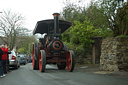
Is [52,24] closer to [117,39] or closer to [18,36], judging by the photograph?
[117,39]

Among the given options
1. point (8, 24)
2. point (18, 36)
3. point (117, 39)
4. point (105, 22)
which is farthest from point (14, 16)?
point (117, 39)

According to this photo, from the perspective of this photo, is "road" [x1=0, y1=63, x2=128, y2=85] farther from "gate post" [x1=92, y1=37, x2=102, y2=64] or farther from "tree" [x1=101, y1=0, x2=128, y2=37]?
"gate post" [x1=92, y1=37, x2=102, y2=64]

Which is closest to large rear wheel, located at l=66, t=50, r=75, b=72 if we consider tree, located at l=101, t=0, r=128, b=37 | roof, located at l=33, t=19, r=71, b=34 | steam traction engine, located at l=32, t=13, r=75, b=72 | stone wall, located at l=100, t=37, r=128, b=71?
steam traction engine, located at l=32, t=13, r=75, b=72

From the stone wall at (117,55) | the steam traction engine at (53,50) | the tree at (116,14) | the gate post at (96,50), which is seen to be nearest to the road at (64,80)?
the steam traction engine at (53,50)

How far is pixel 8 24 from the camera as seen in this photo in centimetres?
4550

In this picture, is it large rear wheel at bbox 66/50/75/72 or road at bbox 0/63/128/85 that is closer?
road at bbox 0/63/128/85

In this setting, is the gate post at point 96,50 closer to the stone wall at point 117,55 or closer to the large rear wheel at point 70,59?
the stone wall at point 117,55

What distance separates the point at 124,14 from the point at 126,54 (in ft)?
9.21

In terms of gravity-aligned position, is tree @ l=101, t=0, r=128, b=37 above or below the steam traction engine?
above

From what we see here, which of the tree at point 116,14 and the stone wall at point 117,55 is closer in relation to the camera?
the stone wall at point 117,55

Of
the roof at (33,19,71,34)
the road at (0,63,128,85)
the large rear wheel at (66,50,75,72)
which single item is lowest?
the road at (0,63,128,85)

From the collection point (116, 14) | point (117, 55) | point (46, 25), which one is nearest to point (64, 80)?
point (117, 55)

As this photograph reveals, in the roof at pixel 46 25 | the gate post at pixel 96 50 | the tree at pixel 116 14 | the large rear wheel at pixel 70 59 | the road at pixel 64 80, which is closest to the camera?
the road at pixel 64 80

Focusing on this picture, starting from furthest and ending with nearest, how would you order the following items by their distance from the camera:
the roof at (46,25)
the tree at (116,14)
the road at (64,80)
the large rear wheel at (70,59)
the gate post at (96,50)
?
1. the gate post at (96,50)
2. the tree at (116,14)
3. the roof at (46,25)
4. the large rear wheel at (70,59)
5. the road at (64,80)
